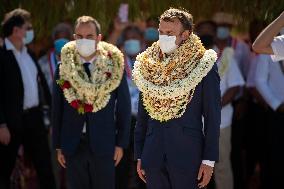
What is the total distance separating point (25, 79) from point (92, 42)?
1.49 metres

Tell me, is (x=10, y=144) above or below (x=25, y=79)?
below

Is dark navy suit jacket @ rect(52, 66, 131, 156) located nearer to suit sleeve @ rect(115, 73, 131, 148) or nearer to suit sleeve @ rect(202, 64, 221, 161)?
suit sleeve @ rect(115, 73, 131, 148)

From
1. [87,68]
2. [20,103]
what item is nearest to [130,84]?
[20,103]

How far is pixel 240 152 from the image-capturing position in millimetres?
8633

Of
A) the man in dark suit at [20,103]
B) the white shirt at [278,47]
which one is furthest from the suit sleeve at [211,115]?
the man in dark suit at [20,103]

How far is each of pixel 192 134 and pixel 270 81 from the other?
274 centimetres

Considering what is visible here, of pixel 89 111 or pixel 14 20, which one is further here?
pixel 14 20

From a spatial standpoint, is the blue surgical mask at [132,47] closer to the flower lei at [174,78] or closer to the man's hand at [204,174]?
the flower lei at [174,78]

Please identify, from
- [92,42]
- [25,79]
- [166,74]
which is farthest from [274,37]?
[25,79]

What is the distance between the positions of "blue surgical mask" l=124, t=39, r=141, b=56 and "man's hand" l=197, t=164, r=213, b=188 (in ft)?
11.2

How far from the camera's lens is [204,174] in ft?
18.1

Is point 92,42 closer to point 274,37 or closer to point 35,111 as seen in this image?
point 35,111

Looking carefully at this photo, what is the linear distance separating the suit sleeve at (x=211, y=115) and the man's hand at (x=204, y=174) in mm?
68

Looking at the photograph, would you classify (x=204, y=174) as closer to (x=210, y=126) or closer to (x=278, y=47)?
(x=210, y=126)
